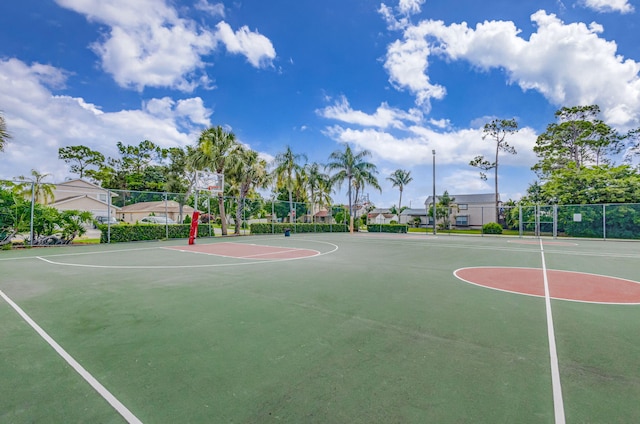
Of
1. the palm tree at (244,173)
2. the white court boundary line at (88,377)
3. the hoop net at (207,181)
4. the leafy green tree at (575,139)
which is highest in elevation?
the leafy green tree at (575,139)

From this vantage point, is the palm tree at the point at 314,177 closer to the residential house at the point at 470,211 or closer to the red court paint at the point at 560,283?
the residential house at the point at 470,211

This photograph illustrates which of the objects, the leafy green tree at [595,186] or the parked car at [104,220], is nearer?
the parked car at [104,220]

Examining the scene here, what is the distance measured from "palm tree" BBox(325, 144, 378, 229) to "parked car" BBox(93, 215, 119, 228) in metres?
20.4

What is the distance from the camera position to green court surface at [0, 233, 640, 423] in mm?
2207

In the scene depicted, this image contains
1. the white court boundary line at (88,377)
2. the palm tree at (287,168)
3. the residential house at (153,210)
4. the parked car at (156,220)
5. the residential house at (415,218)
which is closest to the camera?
the white court boundary line at (88,377)

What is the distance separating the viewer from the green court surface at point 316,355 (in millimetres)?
2207

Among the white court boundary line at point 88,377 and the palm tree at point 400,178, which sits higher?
the palm tree at point 400,178

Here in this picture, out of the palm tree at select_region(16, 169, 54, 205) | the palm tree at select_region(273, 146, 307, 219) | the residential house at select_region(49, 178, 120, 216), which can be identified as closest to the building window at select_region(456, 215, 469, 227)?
the palm tree at select_region(273, 146, 307, 219)

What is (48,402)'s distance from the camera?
2279 mm

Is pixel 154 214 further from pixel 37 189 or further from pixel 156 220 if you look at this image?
pixel 37 189

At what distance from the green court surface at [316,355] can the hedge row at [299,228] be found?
61.5 feet

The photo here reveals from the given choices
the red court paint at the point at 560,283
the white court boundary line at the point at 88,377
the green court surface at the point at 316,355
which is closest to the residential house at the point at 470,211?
the red court paint at the point at 560,283

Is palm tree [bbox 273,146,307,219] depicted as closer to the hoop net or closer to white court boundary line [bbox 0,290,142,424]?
the hoop net

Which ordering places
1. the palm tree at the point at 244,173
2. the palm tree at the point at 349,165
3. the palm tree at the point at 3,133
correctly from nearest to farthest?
the palm tree at the point at 3,133, the palm tree at the point at 244,173, the palm tree at the point at 349,165
